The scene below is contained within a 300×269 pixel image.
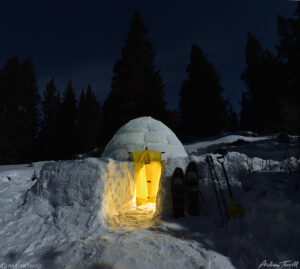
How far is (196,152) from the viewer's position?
1208cm

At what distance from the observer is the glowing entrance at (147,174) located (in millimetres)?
6121

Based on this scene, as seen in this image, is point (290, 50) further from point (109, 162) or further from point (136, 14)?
point (109, 162)

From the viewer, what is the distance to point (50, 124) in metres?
25.6

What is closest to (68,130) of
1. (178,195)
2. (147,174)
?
(147,174)

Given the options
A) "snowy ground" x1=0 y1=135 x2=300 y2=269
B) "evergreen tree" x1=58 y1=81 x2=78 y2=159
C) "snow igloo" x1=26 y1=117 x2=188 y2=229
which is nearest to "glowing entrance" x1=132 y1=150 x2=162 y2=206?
"snow igloo" x1=26 y1=117 x2=188 y2=229

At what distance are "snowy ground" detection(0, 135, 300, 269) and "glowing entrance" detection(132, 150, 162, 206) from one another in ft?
5.89

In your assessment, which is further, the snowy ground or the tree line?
the tree line

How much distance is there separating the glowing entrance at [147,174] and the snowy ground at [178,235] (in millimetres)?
1794

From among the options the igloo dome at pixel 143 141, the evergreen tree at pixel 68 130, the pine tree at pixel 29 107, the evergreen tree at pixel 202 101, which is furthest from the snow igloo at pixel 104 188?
the pine tree at pixel 29 107

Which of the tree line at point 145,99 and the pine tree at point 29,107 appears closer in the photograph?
the tree line at point 145,99

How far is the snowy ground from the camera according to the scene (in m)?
Answer: 2.27

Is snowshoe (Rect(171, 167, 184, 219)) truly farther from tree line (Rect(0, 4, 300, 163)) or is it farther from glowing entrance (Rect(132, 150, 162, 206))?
tree line (Rect(0, 4, 300, 163))

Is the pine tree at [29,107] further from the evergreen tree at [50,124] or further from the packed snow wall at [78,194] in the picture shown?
the packed snow wall at [78,194]

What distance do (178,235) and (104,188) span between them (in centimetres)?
219
